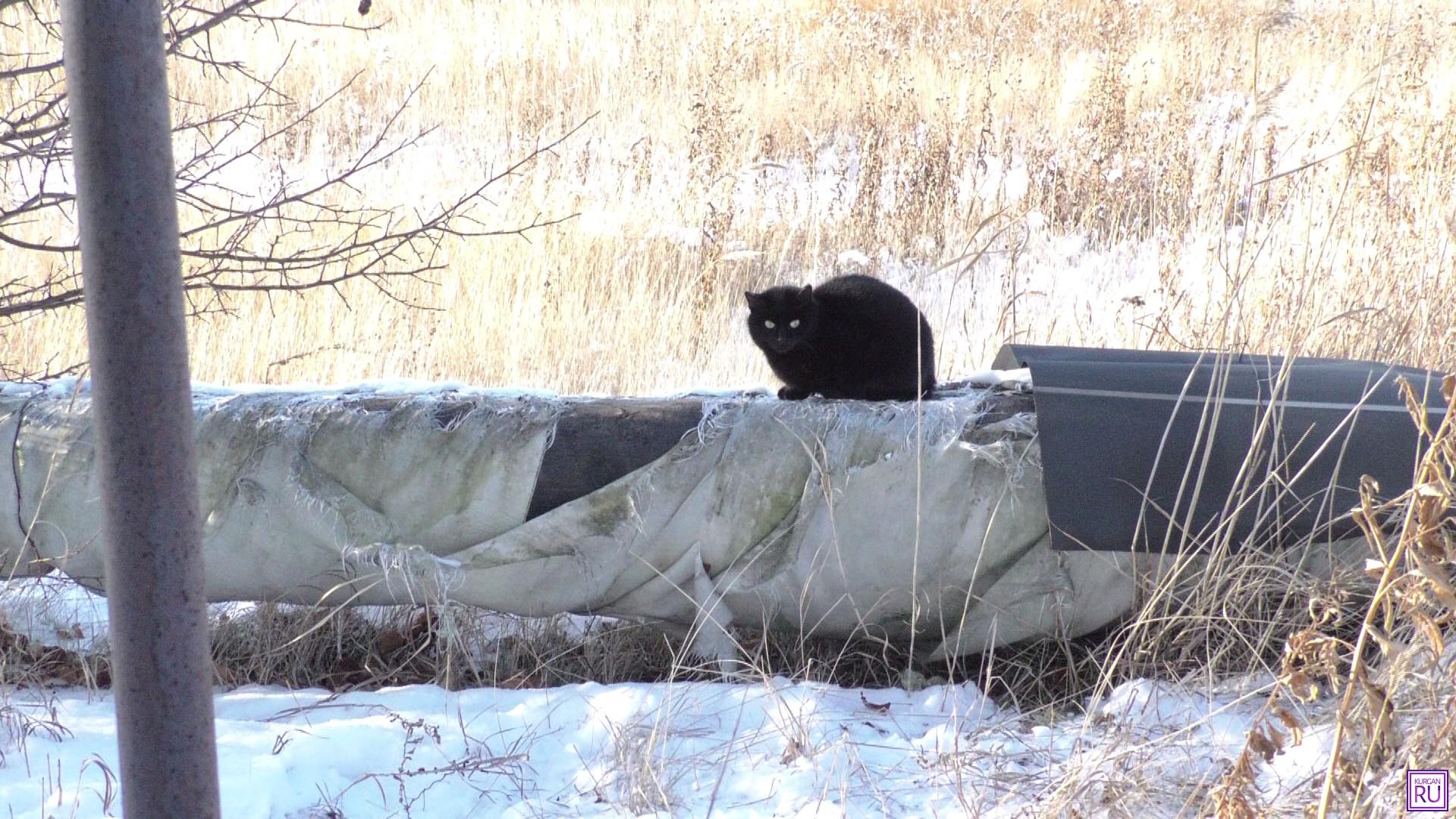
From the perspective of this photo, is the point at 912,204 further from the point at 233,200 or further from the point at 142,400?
the point at 142,400

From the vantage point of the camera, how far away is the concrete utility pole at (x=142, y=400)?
2.75ft

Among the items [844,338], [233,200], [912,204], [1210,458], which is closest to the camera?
[1210,458]

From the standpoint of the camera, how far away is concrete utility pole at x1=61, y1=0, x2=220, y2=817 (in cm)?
84

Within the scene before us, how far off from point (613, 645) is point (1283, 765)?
1.53m

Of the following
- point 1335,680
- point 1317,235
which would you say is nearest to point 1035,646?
point 1335,680

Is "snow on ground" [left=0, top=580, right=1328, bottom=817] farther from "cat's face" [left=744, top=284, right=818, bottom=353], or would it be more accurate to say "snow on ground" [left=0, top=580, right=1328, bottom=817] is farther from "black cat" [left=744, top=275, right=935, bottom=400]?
"cat's face" [left=744, top=284, right=818, bottom=353]

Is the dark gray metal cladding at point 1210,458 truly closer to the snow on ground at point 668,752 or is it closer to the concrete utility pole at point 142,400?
the snow on ground at point 668,752

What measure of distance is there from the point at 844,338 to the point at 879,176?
3.73m

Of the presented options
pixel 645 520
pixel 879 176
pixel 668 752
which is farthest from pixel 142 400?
pixel 879 176

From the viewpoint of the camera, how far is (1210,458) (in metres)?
2.35

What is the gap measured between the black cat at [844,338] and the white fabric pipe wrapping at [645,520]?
54 cm

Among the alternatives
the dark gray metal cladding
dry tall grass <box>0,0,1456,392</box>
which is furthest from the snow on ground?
dry tall grass <box>0,0,1456,392</box>

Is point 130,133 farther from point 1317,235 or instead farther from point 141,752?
point 1317,235

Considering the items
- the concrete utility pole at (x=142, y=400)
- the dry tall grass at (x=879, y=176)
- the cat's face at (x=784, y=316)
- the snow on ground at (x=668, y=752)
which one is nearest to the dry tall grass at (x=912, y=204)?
the dry tall grass at (x=879, y=176)
